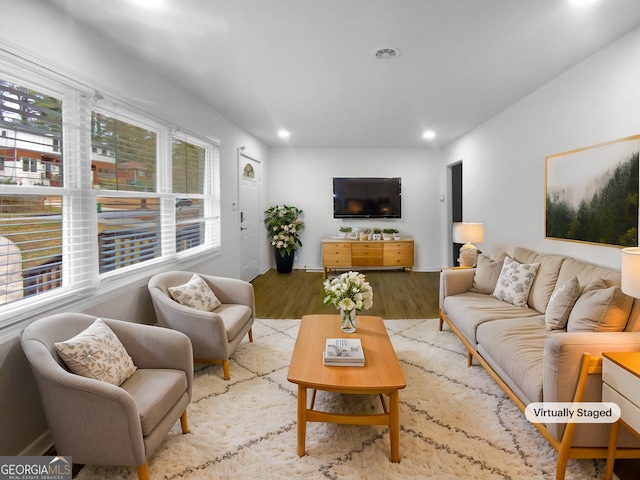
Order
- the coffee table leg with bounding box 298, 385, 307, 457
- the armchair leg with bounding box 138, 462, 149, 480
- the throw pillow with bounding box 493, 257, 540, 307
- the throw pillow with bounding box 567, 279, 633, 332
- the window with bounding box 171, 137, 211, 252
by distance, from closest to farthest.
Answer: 1. the armchair leg with bounding box 138, 462, 149, 480
2. the coffee table leg with bounding box 298, 385, 307, 457
3. the throw pillow with bounding box 567, 279, 633, 332
4. the throw pillow with bounding box 493, 257, 540, 307
5. the window with bounding box 171, 137, 211, 252

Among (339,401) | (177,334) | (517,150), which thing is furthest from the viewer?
(517,150)

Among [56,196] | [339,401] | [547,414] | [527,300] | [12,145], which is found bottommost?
[339,401]

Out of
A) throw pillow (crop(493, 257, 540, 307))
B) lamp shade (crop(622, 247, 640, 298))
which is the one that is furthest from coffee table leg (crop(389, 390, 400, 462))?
throw pillow (crop(493, 257, 540, 307))

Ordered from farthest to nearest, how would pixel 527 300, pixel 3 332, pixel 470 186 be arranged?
pixel 470 186
pixel 527 300
pixel 3 332

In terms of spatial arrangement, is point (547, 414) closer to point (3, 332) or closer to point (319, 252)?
point (3, 332)

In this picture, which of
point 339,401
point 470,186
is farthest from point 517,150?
point 339,401

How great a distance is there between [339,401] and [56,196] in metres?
2.23

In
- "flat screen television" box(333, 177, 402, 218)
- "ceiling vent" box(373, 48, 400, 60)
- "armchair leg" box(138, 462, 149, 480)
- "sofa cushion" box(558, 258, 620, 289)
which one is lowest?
"armchair leg" box(138, 462, 149, 480)

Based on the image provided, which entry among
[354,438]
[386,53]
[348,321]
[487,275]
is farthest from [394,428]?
[386,53]

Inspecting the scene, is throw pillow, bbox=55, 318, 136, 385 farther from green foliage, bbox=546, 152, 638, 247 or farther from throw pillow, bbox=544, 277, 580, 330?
green foliage, bbox=546, 152, 638, 247

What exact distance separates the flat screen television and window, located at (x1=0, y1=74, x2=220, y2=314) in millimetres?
3878

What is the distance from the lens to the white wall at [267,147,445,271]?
6.92 meters

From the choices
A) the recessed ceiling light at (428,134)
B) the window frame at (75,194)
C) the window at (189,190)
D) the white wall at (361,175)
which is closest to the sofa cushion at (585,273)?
the recessed ceiling light at (428,134)

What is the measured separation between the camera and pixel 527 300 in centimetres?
299
